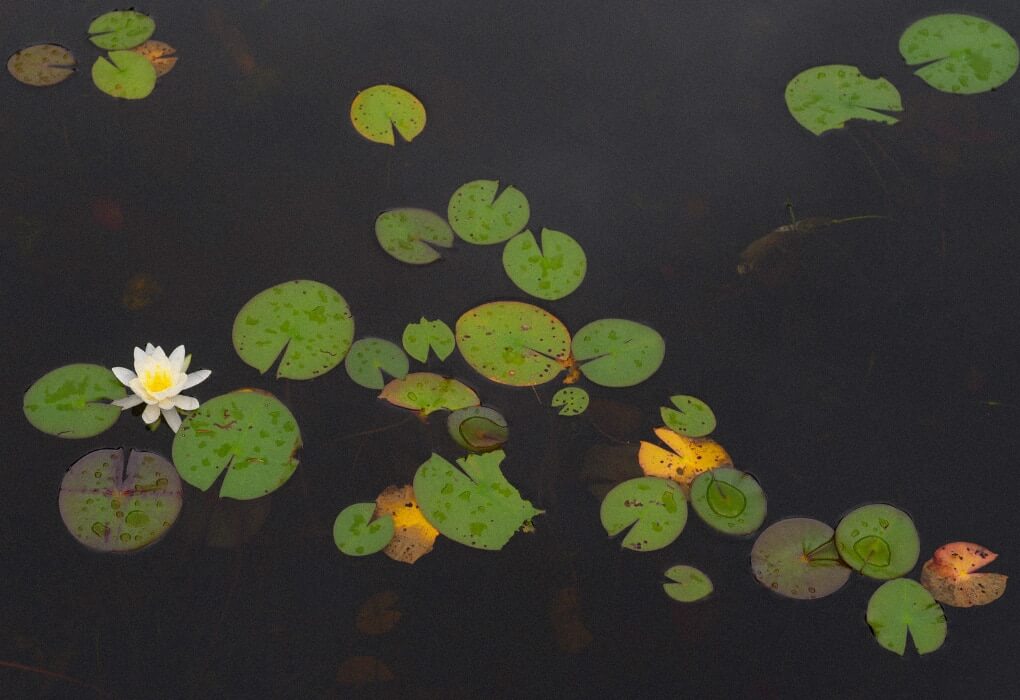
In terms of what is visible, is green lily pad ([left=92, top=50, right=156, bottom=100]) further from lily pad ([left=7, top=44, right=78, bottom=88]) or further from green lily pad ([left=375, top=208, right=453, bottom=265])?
green lily pad ([left=375, top=208, right=453, bottom=265])

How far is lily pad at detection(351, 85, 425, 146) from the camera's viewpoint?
284cm

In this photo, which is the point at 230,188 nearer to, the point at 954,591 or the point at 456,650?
the point at 456,650

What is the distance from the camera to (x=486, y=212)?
105 inches

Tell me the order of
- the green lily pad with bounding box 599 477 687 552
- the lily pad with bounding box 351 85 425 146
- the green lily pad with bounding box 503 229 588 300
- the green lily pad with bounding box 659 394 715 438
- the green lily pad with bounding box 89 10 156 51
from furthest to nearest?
1. the green lily pad with bounding box 89 10 156 51
2. the lily pad with bounding box 351 85 425 146
3. the green lily pad with bounding box 503 229 588 300
4. the green lily pad with bounding box 659 394 715 438
5. the green lily pad with bounding box 599 477 687 552

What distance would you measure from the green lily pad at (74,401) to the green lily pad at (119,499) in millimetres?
89

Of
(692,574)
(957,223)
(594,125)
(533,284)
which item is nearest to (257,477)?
(533,284)

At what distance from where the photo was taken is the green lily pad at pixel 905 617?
216 cm

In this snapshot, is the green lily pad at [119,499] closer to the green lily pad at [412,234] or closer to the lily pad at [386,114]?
the green lily pad at [412,234]

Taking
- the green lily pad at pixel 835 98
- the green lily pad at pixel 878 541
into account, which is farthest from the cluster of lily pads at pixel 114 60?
the green lily pad at pixel 878 541

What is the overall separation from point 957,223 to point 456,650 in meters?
1.90

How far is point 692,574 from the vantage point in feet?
7.25

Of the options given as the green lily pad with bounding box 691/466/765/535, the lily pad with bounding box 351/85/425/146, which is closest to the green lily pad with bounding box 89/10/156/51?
the lily pad with bounding box 351/85/425/146

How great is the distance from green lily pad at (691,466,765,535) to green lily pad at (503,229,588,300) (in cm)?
64

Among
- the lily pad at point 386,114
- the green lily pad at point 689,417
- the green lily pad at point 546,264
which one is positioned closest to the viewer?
the green lily pad at point 689,417
